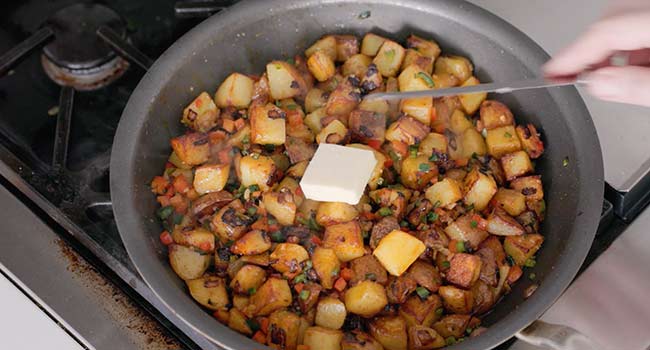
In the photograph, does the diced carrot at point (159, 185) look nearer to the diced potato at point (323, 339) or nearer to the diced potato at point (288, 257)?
the diced potato at point (288, 257)

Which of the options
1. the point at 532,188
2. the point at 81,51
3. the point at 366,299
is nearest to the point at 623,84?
the point at 532,188

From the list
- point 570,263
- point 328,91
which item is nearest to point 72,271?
point 328,91

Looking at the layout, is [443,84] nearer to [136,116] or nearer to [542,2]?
[542,2]

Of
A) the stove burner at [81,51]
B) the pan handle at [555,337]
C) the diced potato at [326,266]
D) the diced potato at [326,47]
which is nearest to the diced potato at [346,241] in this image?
the diced potato at [326,266]

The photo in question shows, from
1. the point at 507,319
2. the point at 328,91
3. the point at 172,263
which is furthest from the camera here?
the point at 328,91

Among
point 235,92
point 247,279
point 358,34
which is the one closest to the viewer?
point 247,279

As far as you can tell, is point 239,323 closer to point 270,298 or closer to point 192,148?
point 270,298
